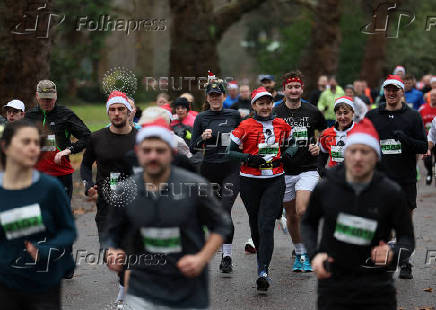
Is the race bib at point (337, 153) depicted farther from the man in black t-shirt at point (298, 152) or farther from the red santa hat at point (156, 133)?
the red santa hat at point (156, 133)

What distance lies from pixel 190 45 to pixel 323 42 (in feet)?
27.6

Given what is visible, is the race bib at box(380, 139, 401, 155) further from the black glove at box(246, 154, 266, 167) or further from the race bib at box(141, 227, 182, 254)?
the race bib at box(141, 227, 182, 254)

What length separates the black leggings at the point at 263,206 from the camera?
8039 millimetres

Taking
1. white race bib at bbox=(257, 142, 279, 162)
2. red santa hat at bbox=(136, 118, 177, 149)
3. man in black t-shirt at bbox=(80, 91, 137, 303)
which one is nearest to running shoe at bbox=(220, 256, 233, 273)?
white race bib at bbox=(257, 142, 279, 162)

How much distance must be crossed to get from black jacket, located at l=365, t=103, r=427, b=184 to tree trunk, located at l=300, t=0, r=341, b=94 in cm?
2070

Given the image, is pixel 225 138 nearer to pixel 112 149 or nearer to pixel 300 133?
pixel 300 133

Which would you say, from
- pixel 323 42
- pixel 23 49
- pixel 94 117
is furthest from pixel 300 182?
pixel 323 42

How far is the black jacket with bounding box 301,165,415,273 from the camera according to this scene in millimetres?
4574

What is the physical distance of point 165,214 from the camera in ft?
14.6

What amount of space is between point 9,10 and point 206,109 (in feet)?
19.8

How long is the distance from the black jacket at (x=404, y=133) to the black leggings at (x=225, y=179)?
187 centimetres

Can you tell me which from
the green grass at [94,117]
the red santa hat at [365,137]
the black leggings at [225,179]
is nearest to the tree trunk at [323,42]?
the green grass at [94,117]

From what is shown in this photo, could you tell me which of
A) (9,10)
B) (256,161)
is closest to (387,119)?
(256,161)

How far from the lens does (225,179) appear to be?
9.35 m
